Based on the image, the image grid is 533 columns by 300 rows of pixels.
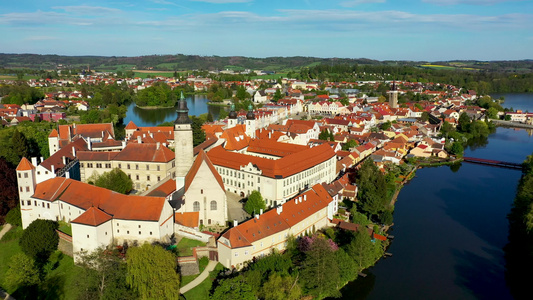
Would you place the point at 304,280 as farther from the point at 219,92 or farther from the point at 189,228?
the point at 219,92

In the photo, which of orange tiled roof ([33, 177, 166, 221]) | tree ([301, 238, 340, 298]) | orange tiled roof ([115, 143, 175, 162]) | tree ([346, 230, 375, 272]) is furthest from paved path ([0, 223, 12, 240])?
tree ([346, 230, 375, 272])

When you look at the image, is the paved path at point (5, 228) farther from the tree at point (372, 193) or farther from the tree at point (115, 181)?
the tree at point (372, 193)

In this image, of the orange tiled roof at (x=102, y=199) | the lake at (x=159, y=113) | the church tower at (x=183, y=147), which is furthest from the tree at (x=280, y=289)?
the lake at (x=159, y=113)

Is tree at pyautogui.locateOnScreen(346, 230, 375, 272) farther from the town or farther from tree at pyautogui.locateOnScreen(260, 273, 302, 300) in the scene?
tree at pyautogui.locateOnScreen(260, 273, 302, 300)

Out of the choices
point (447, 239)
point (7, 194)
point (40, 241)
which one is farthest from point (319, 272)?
point (7, 194)

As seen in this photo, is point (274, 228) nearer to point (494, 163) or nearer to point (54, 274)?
point (54, 274)

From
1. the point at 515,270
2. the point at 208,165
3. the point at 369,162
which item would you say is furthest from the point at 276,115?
the point at 515,270
